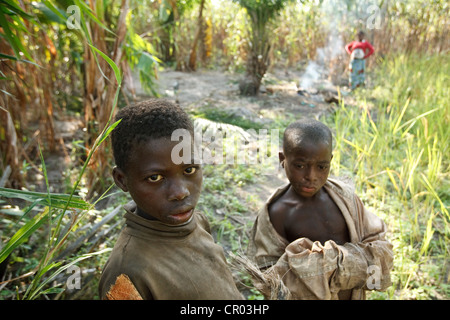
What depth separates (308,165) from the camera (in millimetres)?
1606

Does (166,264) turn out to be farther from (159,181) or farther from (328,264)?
(328,264)

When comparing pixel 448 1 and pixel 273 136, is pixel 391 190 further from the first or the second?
pixel 448 1

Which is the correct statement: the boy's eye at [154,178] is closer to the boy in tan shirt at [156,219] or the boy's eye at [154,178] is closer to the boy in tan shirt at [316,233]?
the boy in tan shirt at [156,219]

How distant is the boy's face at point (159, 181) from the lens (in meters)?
1.04

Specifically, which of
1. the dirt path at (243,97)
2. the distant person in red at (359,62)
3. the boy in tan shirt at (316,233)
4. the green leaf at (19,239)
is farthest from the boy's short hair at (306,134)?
the distant person in red at (359,62)

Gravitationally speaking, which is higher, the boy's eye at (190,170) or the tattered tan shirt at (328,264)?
the boy's eye at (190,170)

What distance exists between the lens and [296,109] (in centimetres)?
638

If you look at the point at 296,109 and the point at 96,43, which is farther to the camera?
the point at 296,109

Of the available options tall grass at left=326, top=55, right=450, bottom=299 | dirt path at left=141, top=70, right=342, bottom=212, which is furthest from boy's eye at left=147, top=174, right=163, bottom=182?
dirt path at left=141, top=70, right=342, bottom=212

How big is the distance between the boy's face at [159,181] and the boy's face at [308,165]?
70cm

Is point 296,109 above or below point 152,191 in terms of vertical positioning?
below

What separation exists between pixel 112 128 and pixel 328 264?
1059mm
